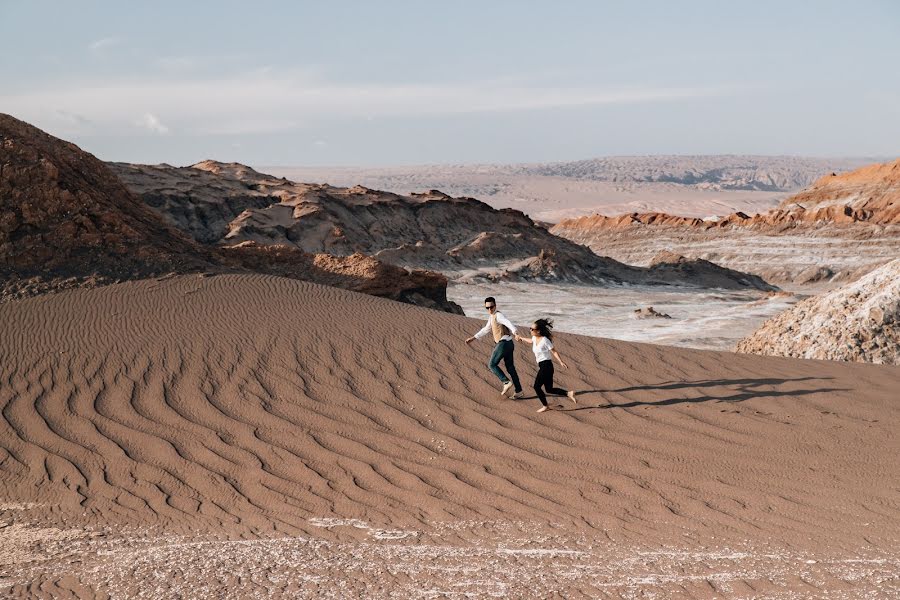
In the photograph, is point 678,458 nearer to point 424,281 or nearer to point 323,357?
point 323,357

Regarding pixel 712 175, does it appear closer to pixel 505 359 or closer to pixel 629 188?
pixel 629 188

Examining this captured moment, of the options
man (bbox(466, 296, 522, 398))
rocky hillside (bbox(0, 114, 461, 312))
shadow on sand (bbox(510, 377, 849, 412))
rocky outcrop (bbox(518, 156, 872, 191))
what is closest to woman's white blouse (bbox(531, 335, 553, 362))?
man (bbox(466, 296, 522, 398))

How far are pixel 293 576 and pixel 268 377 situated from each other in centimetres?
441

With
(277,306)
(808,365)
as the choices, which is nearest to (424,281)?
(277,306)

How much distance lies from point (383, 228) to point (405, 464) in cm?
3002

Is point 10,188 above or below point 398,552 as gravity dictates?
→ above

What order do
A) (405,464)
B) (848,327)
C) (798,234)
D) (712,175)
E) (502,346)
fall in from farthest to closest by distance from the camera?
(712,175), (798,234), (848,327), (502,346), (405,464)

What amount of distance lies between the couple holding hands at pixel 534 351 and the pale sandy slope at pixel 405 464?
230mm

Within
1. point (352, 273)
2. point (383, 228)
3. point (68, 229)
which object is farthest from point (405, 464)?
point (383, 228)

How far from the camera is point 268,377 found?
9000 millimetres

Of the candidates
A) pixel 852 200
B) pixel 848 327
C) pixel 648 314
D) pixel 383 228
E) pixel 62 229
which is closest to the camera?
pixel 848 327

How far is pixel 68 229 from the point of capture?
12.3 metres

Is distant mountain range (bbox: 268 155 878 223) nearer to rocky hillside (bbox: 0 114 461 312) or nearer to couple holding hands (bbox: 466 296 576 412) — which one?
rocky hillside (bbox: 0 114 461 312)

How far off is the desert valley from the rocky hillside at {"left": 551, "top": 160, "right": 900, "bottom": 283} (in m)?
22.1
